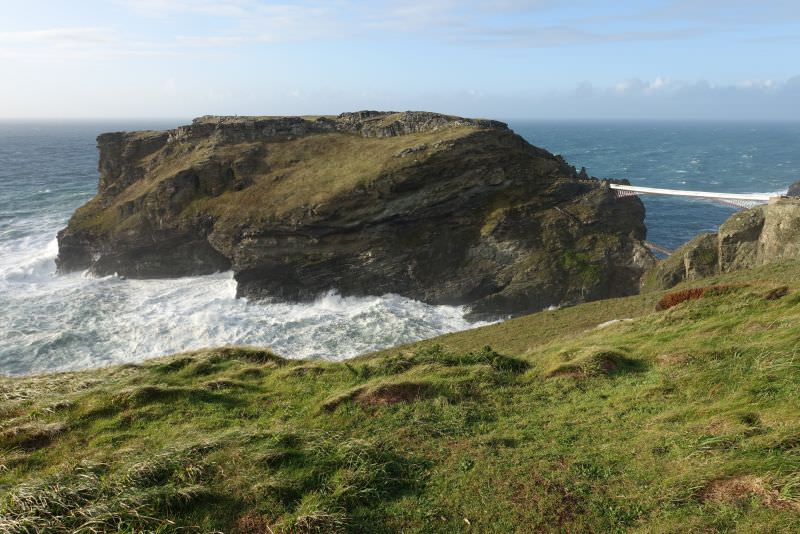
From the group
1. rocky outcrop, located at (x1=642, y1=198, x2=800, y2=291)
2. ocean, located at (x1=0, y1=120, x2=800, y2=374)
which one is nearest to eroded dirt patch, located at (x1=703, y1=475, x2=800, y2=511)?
rocky outcrop, located at (x1=642, y1=198, x2=800, y2=291)

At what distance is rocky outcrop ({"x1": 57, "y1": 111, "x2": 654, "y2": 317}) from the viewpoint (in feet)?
133

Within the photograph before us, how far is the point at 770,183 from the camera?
9400cm

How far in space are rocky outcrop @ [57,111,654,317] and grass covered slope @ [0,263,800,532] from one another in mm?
21734

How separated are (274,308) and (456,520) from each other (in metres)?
35.7

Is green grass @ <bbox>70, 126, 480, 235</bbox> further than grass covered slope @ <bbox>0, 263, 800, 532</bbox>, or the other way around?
green grass @ <bbox>70, 126, 480, 235</bbox>

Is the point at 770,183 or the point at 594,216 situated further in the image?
the point at 770,183

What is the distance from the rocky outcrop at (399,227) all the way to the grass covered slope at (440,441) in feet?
71.3

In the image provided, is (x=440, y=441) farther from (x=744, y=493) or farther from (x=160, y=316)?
(x=160, y=316)

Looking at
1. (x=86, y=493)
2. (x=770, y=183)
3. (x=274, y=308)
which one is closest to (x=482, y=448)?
(x=86, y=493)

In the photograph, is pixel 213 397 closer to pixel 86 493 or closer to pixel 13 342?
pixel 86 493

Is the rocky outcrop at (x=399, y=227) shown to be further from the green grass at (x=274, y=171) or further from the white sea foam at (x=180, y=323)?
the white sea foam at (x=180, y=323)

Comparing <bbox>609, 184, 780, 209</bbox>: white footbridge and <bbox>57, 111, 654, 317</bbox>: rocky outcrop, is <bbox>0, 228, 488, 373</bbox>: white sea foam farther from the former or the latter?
<bbox>609, 184, 780, 209</bbox>: white footbridge

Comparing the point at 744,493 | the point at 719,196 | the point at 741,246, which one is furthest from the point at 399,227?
the point at 744,493

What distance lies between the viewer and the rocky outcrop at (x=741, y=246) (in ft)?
94.9
